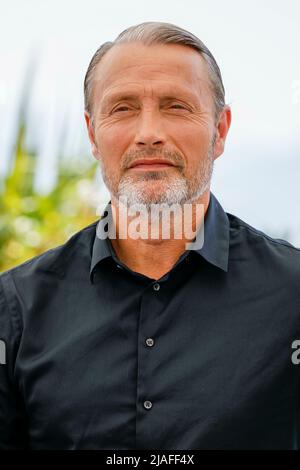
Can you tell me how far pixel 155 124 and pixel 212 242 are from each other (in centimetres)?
29

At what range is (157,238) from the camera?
141cm

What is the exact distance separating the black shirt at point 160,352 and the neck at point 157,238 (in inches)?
1.9

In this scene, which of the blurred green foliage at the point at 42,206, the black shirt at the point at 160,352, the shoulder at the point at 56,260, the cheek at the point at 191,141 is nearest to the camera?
the black shirt at the point at 160,352

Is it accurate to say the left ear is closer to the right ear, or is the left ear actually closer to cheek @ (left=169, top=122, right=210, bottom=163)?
cheek @ (left=169, top=122, right=210, bottom=163)

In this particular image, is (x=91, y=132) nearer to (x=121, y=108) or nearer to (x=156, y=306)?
(x=121, y=108)

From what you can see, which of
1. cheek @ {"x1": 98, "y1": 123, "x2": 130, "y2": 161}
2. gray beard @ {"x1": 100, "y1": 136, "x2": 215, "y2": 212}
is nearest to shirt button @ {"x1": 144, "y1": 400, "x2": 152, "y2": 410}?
gray beard @ {"x1": 100, "y1": 136, "x2": 215, "y2": 212}

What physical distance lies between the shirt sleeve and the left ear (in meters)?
0.62

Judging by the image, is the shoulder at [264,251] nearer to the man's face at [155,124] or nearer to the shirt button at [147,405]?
the man's face at [155,124]

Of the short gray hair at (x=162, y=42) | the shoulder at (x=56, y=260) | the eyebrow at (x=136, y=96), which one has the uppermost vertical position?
the short gray hair at (x=162, y=42)

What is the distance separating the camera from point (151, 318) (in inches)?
50.9

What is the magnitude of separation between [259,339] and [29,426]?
1.73ft

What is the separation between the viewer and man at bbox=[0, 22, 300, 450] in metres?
1.23

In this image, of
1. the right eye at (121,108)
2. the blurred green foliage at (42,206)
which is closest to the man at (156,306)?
the right eye at (121,108)

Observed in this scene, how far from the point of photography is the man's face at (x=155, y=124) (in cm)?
131
